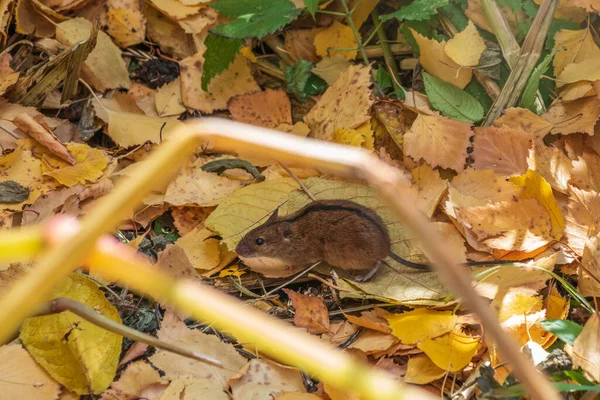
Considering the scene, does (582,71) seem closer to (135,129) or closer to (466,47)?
(466,47)

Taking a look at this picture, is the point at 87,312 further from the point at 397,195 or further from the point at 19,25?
the point at 19,25

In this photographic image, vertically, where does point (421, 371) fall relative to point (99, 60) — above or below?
below

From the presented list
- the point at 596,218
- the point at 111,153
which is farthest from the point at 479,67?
the point at 111,153

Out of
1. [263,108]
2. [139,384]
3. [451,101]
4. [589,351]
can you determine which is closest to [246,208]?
[263,108]

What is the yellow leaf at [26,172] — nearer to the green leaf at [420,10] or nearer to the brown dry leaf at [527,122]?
the green leaf at [420,10]

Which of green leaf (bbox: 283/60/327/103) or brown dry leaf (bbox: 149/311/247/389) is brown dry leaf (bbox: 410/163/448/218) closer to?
green leaf (bbox: 283/60/327/103)

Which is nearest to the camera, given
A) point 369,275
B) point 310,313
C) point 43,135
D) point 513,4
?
point 310,313

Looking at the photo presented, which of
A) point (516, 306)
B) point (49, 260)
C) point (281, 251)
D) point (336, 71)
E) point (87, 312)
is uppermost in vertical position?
point (49, 260)

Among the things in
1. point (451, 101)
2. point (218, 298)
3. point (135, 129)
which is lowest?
point (135, 129)

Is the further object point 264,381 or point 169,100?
point 169,100
